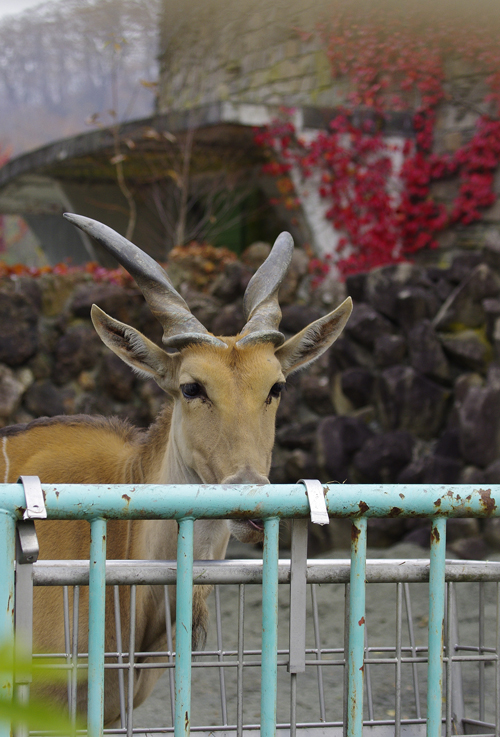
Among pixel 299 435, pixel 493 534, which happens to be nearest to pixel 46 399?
pixel 299 435

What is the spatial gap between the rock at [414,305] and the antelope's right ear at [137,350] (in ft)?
12.9

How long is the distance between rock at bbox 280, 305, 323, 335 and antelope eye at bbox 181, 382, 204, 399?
4.52m

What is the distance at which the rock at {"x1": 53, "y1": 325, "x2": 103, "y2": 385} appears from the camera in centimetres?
707

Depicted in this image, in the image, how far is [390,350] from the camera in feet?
21.0

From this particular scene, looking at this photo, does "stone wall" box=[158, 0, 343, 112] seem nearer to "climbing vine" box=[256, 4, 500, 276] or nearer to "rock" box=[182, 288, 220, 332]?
"climbing vine" box=[256, 4, 500, 276]

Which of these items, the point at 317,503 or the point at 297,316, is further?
the point at 297,316

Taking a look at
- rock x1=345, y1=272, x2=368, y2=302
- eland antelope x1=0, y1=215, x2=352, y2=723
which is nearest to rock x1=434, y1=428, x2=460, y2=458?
rock x1=345, y1=272, x2=368, y2=302

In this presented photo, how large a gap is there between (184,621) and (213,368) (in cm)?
126

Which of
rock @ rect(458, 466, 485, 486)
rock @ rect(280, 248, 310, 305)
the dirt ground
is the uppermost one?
rock @ rect(280, 248, 310, 305)

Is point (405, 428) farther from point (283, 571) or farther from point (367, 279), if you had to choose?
point (283, 571)

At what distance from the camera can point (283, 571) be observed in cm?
152

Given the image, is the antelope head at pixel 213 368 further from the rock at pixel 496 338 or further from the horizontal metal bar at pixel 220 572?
the rock at pixel 496 338

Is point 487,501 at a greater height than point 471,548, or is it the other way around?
point 487,501

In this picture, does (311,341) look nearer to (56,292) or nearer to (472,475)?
(472,475)
